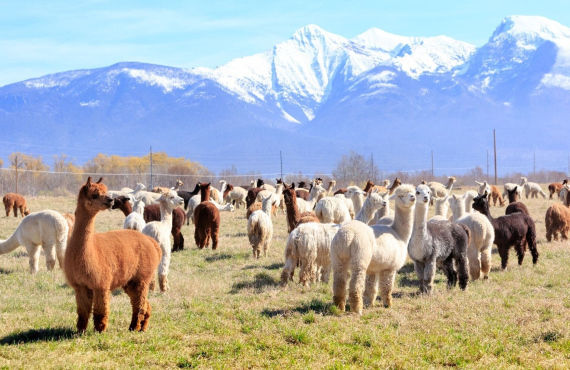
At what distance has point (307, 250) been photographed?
10.5m

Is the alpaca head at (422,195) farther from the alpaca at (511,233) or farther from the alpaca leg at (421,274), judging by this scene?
the alpaca at (511,233)

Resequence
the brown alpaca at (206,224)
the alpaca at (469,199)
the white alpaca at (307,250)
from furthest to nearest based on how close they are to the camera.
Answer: the brown alpaca at (206,224)
the alpaca at (469,199)
the white alpaca at (307,250)

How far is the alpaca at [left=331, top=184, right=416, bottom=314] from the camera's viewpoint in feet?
27.9

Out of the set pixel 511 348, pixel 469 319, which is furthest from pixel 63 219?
pixel 511 348

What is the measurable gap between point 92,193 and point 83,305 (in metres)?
1.30

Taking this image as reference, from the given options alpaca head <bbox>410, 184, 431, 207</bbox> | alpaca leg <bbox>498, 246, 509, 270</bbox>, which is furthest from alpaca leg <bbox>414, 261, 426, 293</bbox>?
alpaca leg <bbox>498, 246, 509, 270</bbox>

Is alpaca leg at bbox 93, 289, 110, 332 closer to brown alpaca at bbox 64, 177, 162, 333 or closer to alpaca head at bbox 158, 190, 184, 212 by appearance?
brown alpaca at bbox 64, 177, 162, 333

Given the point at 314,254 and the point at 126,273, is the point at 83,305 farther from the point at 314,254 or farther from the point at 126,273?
the point at 314,254

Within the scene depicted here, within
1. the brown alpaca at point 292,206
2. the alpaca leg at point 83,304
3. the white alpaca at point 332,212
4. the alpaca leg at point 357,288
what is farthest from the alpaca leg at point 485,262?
the alpaca leg at point 83,304

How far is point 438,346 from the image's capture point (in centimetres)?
730

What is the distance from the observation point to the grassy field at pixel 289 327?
683 cm

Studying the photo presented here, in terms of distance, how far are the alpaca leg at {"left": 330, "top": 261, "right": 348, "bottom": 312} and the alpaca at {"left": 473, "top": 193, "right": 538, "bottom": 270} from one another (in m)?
5.02

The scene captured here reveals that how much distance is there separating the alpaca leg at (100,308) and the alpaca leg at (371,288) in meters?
3.67

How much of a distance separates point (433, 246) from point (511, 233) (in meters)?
3.48
